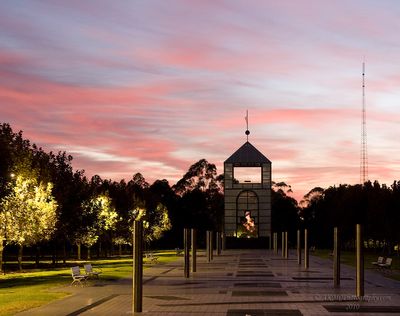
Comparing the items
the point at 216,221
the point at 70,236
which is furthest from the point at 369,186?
the point at 70,236

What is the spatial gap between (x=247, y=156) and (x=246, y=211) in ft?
27.7

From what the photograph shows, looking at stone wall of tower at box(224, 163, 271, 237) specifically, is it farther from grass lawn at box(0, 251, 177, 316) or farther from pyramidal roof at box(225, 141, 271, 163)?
grass lawn at box(0, 251, 177, 316)

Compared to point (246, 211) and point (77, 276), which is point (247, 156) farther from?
point (77, 276)

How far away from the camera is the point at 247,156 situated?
349ft

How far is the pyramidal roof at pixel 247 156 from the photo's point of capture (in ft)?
347

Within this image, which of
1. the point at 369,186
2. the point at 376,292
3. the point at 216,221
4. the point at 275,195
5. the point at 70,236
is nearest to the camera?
the point at 376,292

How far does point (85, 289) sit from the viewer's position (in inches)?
1135

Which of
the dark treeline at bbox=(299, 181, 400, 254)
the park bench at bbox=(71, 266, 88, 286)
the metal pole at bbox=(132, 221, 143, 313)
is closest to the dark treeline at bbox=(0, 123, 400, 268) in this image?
the dark treeline at bbox=(299, 181, 400, 254)

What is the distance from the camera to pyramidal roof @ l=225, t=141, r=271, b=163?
106m

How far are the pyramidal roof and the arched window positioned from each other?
5051 mm

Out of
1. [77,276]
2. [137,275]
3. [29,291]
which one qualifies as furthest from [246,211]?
[137,275]

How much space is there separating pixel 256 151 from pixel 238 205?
28.8 ft

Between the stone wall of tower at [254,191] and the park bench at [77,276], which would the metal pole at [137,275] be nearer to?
the park bench at [77,276]

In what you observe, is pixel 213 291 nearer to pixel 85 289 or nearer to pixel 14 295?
pixel 85 289
